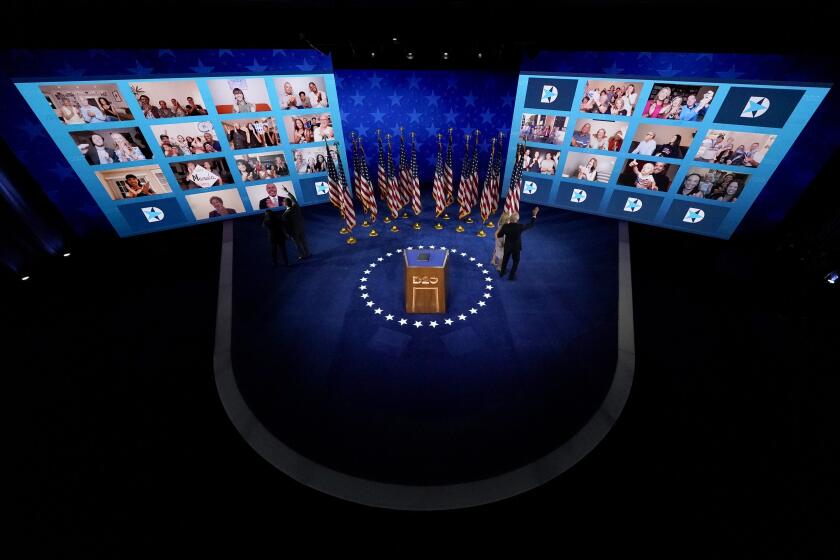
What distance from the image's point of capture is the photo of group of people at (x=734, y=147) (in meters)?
8.35

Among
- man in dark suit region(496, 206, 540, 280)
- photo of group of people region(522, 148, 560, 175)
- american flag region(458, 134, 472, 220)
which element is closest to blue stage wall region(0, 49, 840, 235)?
photo of group of people region(522, 148, 560, 175)

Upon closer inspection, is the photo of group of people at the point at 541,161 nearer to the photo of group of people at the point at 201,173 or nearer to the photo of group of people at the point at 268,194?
the photo of group of people at the point at 268,194

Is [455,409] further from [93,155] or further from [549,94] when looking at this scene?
[93,155]

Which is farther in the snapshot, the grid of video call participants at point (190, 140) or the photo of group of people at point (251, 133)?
the photo of group of people at point (251, 133)

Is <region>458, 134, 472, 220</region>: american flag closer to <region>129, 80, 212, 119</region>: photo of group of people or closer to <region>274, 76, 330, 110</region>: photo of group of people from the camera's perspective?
<region>274, 76, 330, 110</region>: photo of group of people

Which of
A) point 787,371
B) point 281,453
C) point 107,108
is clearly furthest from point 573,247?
point 107,108

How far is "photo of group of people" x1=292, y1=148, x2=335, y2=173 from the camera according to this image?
10.6 metres

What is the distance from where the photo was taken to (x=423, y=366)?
635cm

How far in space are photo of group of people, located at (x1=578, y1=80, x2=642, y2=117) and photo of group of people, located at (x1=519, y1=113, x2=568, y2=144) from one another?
0.71 meters

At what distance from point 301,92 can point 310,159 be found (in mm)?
1865

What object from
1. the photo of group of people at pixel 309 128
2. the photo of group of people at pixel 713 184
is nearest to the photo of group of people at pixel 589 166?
the photo of group of people at pixel 713 184

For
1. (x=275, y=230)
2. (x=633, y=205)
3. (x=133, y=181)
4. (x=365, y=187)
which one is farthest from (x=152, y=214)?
(x=633, y=205)

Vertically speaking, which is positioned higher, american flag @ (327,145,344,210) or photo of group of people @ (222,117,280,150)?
photo of group of people @ (222,117,280,150)

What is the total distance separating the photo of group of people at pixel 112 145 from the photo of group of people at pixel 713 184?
14.3 meters
